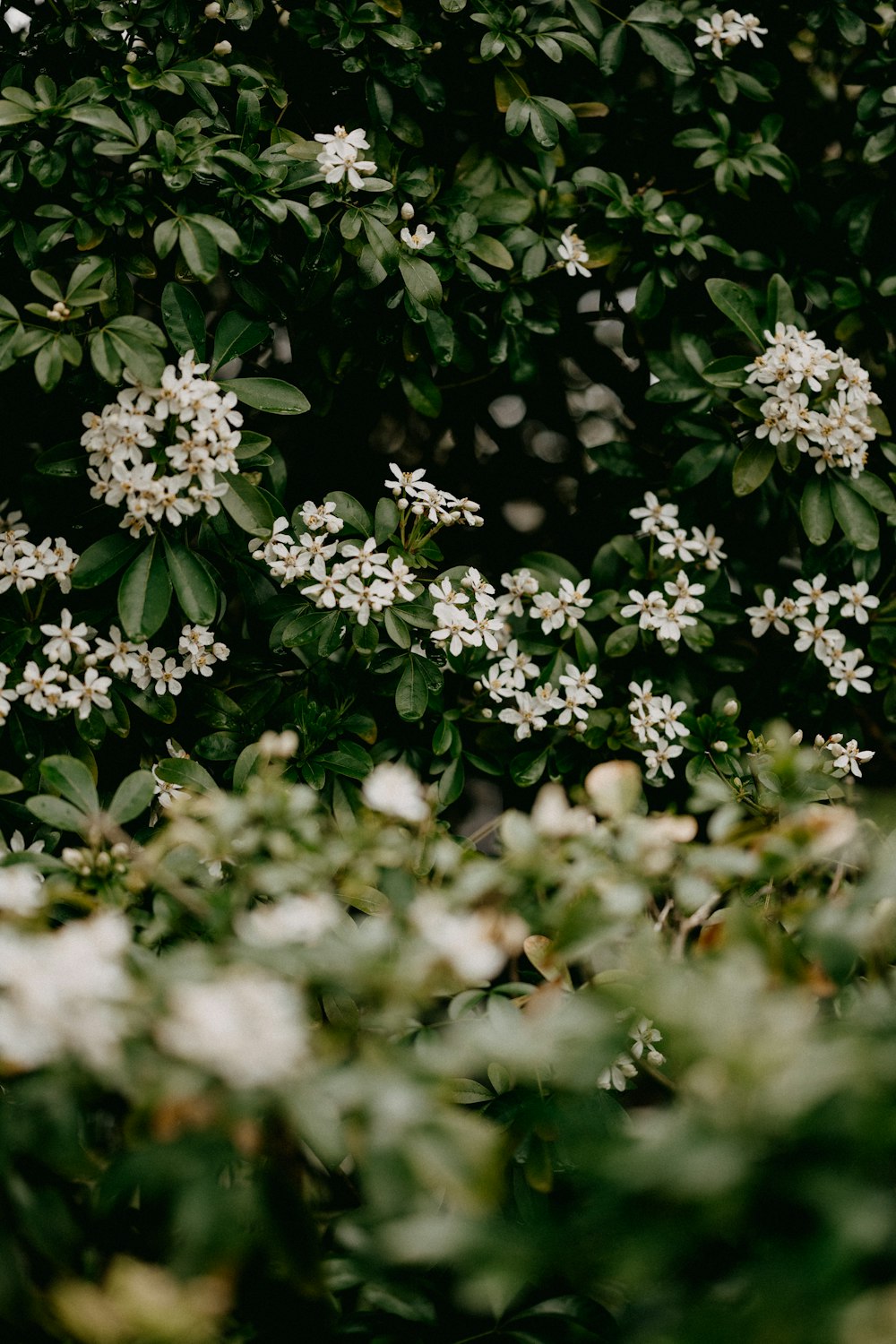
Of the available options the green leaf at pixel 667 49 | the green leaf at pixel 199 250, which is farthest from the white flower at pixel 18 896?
the green leaf at pixel 667 49

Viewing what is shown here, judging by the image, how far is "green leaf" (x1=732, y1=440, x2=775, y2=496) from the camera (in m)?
1.97

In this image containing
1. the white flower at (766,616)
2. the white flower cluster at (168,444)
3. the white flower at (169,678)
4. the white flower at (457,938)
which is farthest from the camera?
the white flower at (766,616)

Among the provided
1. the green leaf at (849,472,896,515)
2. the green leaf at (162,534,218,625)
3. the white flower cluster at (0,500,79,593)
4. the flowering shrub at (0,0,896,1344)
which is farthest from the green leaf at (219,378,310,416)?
the green leaf at (849,472,896,515)

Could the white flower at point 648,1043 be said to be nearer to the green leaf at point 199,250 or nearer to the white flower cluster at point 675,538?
the white flower cluster at point 675,538

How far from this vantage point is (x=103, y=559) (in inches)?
65.7

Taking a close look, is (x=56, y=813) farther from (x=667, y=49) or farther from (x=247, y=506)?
(x=667, y=49)

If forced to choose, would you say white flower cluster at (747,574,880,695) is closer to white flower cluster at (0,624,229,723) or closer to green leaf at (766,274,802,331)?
green leaf at (766,274,802,331)

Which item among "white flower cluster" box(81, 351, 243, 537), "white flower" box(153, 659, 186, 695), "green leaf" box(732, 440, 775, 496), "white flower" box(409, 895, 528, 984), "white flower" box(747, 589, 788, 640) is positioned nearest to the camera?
"white flower" box(409, 895, 528, 984)

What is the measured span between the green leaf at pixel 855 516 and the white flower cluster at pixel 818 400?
0.16 ft

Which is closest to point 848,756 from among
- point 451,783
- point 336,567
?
point 451,783

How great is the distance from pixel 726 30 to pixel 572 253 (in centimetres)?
64

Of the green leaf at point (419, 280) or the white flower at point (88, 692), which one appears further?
the green leaf at point (419, 280)

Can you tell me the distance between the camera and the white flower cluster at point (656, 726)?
194cm

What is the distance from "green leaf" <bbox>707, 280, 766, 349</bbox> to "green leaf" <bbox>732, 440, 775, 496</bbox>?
0.75ft
